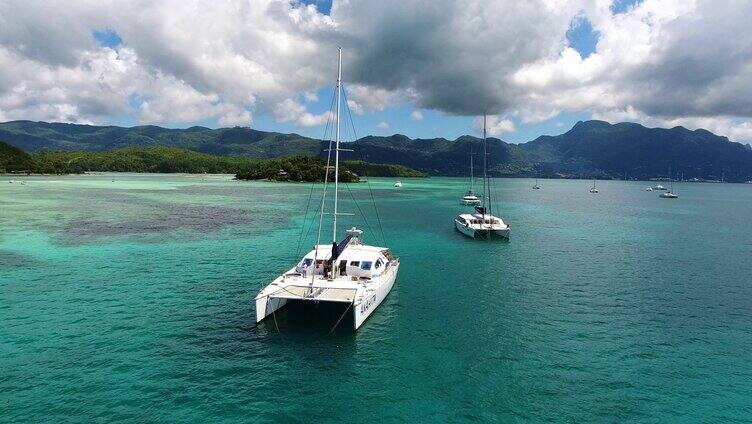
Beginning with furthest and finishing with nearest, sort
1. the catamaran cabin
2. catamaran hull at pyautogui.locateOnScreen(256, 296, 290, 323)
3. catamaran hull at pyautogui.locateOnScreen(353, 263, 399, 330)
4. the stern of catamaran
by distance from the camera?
the catamaran cabin < the stern of catamaran < catamaran hull at pyautogui.locateOnScreen(256, 296, 290, 323) < catamaran hull at pyautogui.locateOnScreen(353, 263, 399, 330)

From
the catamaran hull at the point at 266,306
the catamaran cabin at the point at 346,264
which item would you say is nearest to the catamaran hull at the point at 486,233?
the catamaran cabin at the point at 346,264

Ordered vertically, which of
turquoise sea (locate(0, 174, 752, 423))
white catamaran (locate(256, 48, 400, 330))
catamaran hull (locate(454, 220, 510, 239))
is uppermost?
white catamaran (locate(256, 48, 400, 330))

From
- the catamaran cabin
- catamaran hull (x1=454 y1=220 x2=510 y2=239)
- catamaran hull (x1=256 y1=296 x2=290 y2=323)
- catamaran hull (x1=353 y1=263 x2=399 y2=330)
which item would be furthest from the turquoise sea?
catamaran hull (x1=454 y1=220 x2=510 y2=239)

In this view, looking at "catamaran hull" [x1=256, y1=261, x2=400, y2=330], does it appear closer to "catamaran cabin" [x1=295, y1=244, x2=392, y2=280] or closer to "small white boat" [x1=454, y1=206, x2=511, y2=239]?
"catamaran cabin" [x1=295, y1=244, x2=392, y2=280]

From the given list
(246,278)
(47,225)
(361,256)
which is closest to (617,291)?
(361,256)

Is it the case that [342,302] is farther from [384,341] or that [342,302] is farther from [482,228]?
[482,228]

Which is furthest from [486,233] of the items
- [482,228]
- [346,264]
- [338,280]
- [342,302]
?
[342,302]

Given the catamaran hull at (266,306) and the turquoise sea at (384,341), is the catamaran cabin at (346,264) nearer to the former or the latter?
the turquoise sea at (384,341)
